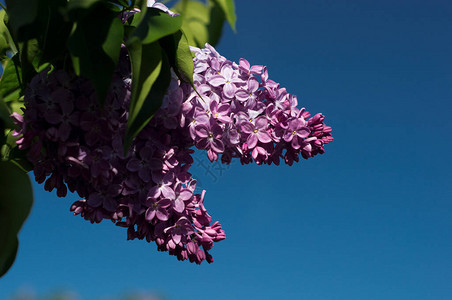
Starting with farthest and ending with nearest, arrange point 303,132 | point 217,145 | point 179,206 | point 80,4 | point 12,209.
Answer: point 303,132
point 217,145
point 179,206
point 12,209
point 80,4

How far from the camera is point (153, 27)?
142 cm

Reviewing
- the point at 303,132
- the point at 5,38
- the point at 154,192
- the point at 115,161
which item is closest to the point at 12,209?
the point at 115,161

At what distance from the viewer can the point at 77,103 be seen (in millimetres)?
1632

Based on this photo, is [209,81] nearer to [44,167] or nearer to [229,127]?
[229,127]

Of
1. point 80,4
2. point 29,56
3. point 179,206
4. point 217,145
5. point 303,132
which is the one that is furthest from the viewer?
point 303,132

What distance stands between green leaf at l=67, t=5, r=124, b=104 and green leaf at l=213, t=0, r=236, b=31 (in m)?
0.32

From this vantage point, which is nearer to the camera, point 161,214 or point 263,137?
point 161,214

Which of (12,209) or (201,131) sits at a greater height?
(201,131)

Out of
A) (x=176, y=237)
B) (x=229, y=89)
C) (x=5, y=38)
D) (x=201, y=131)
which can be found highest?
(x=229, y=89)

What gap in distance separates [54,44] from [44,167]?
0.42m

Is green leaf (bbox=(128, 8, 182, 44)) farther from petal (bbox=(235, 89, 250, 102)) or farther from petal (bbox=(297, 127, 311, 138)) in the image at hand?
petal (bbox=(297, 127, 311, 138))

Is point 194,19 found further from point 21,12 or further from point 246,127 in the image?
point 21,12

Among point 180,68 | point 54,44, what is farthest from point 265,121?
point 54,44

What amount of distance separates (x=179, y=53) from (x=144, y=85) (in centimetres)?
27
